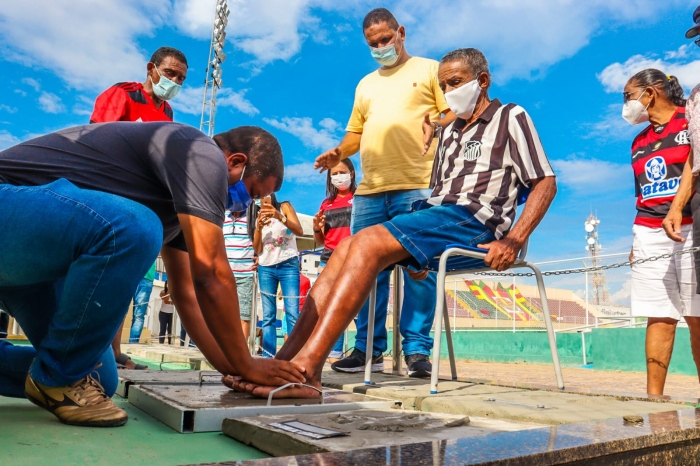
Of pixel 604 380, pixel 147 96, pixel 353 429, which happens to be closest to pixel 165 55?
pixel 147 96

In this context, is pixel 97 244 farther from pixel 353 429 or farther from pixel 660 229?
pixel 660 229

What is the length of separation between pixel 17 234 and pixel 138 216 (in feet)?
1.08

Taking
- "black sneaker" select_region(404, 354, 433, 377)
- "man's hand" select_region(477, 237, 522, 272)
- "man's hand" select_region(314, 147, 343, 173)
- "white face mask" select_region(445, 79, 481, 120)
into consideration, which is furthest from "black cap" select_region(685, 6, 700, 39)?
"black sneaker" select_region(404, 354, 433, 377)

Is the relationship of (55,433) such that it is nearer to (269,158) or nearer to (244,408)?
(244,408)

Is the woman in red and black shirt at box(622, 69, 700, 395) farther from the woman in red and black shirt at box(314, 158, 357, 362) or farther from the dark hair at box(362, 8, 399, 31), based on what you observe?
the woman in red and black shirt at box(314, 158, 357, 362)

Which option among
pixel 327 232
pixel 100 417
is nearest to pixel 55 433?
pixel 100 417

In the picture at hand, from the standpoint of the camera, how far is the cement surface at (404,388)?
87.4 inches

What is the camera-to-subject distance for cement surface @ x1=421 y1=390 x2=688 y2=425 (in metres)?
1.75

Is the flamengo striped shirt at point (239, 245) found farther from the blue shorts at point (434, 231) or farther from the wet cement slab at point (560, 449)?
the wet cement slab at point (560, 449)

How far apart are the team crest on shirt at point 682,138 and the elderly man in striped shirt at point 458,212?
1048 mm

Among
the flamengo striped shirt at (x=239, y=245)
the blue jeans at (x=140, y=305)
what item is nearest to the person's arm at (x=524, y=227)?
the flamengo striped shirt at (x=239, y=245)

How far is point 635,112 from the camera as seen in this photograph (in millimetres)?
3412

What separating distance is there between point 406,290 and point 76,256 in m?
2.19

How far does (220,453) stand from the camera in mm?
1359
